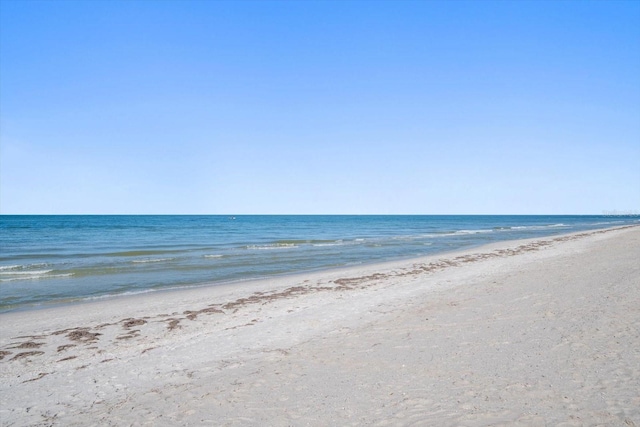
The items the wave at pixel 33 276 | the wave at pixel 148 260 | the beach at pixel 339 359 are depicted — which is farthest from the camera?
the wave at pixel 148 260

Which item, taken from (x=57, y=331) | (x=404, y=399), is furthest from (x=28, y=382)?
(x=404, y=399)

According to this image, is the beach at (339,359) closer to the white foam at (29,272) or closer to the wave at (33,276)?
the wave at (33,276)

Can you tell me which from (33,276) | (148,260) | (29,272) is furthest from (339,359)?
(148,260)

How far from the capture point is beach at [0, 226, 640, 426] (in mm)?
5105

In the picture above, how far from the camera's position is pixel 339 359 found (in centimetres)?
701

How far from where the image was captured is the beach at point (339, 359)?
16.8ft

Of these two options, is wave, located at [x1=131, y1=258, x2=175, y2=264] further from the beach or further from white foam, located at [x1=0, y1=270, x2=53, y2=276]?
the beach

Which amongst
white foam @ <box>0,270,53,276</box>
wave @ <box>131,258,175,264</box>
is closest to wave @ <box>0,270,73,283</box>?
white foam @ <box>0,270,53,276</box>

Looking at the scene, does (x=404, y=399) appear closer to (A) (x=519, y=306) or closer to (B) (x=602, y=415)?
(B) (x=602, y=415)

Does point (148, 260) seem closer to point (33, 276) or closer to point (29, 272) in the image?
point (29, 272)

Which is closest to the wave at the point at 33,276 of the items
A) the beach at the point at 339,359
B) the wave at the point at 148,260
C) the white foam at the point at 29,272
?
the white foam at the point at 29,272

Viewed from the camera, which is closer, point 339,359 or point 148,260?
point 339,359

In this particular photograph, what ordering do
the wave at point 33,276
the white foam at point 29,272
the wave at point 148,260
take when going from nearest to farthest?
the wave at point 33,276 < the white foam at point 29,272 < the wave at point 148,260

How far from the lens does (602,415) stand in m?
4.65
